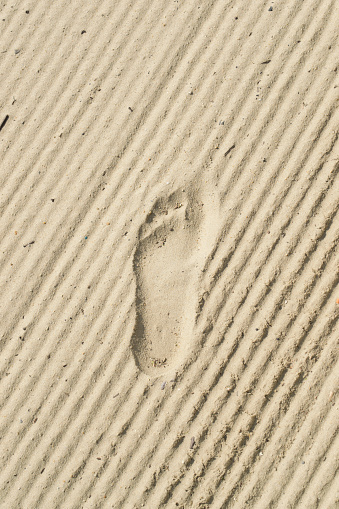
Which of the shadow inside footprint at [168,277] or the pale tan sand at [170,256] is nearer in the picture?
the pale tan sand at [170,256]

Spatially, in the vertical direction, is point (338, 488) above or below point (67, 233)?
below

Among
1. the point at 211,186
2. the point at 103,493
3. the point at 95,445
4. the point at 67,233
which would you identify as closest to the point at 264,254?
the point at 211,186

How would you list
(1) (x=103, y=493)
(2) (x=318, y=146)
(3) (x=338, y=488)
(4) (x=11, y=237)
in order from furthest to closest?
(4) (x=11, y=237)
(2) (x=318, y=146)
(1) (x=103, y=493)
(3) (x=338, y=488)

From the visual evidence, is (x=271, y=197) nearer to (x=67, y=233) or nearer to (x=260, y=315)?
(x=260, y=315)

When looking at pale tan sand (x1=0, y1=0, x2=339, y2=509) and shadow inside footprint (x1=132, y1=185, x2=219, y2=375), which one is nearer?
pale tan sand (x1=0, y1=0, x2=339, y2=509)
